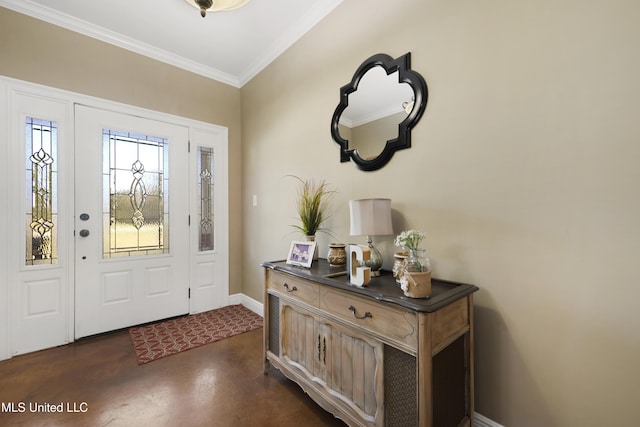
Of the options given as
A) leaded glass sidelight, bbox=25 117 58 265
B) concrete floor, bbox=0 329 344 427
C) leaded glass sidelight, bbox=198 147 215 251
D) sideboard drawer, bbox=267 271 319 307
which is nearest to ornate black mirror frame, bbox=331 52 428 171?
sideboard drawer, bbox=267 271 319 307

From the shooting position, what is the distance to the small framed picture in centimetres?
191

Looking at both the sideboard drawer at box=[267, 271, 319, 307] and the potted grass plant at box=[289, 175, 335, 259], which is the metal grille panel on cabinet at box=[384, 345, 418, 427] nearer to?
the sideboard drawer at box=[267, 271, 319, 307]

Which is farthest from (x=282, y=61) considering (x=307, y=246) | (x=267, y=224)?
(x=307, y=246)

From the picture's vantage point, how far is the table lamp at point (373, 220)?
1601 mm

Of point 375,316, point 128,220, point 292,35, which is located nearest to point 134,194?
point 128,220

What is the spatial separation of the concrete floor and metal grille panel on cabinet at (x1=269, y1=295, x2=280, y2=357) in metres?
0.23

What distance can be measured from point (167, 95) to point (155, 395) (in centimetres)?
286

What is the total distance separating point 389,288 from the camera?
1354 millimetres

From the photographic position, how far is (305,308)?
168cm

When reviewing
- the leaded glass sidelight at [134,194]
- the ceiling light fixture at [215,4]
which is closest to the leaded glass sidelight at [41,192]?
the leaded glass sidelight at [134,194]

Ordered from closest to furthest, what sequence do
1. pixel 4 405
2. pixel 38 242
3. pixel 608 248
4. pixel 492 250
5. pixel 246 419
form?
pixel 608 248 < pixel 492 250 < pixel 246 419 < pixel 4 405 < pixel 38 242

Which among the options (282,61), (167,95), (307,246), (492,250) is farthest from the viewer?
(167,95)

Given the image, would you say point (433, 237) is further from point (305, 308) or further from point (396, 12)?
point (396, 12)

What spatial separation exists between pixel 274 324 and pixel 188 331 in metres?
1.28
